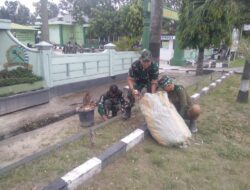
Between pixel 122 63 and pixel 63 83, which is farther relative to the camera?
pixel 122 63

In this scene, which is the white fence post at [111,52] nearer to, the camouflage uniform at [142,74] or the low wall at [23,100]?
the low wall at [23,100]

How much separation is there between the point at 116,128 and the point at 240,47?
3.76 m

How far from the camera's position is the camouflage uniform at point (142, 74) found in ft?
16.2

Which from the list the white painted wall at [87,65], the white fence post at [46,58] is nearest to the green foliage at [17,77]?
the white fence post at [46,58]

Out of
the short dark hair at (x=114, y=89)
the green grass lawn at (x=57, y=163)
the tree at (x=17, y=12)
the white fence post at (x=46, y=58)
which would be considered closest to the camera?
the green grass lawn at (x=57, y=163)

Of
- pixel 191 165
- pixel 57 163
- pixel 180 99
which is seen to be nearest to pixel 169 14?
pixel 180 99

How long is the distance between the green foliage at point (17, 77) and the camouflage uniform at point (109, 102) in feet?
9.16

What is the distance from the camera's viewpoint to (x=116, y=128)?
4879 mm

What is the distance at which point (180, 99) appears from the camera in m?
4.51

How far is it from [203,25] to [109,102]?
7.40 metres

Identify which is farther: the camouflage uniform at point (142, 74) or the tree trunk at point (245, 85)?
the tree trunk at point (245, 85)

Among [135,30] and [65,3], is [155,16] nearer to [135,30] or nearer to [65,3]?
[135,30]

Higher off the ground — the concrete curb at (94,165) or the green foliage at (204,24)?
the green foliage at (204,24)

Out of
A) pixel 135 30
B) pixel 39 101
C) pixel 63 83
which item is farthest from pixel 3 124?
pixel 135 30
